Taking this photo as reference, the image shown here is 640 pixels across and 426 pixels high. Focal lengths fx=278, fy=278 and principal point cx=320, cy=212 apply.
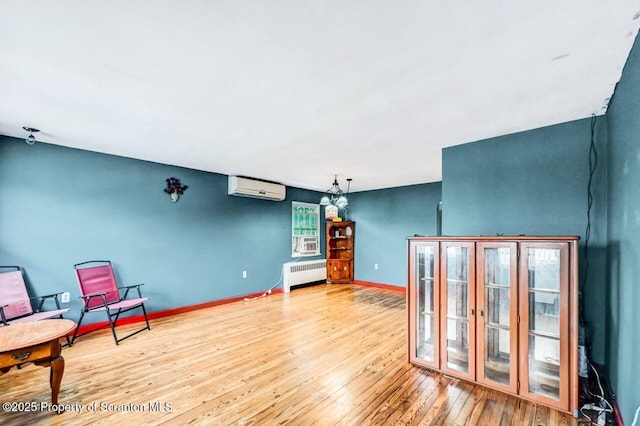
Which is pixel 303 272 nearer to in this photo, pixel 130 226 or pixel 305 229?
pixel 305 229

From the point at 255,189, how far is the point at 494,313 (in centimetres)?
418

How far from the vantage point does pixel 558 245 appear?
2.03m

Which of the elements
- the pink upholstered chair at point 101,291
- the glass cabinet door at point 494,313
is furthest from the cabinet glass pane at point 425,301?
the pink upholstered chair at point 101,291

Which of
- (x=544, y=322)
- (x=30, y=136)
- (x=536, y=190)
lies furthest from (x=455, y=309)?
(x=30, y=136)

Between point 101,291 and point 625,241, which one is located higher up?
point 625,241

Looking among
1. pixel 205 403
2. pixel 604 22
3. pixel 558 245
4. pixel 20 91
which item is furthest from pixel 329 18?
pixel 205 403

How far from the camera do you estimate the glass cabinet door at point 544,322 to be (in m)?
2.01

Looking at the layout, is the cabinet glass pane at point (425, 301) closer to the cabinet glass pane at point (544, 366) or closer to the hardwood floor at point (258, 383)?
the hardwood floor at point (258, 383)

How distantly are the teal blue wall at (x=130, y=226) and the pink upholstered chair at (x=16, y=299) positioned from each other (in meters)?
0.16

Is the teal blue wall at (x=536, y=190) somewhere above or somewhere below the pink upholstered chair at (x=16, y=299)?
above

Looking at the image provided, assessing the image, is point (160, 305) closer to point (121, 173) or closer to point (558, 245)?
point (121, 173)

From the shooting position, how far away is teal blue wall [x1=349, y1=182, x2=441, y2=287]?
5.79 meters

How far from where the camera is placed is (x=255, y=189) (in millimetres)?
5270

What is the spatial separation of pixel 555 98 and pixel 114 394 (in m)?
4.14
